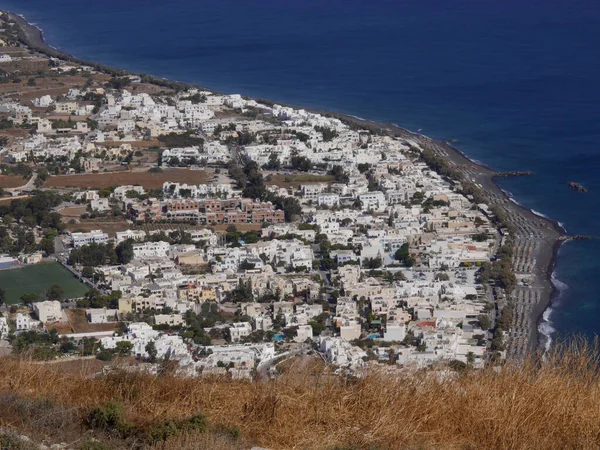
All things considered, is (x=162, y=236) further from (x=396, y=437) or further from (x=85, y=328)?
(x=396, y=437)

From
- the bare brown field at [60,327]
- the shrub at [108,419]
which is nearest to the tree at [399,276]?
the bare brown field at [60,327]

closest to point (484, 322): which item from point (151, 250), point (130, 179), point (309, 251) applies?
point (309, 251)

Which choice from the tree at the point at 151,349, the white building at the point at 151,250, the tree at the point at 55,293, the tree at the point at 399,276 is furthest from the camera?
Answer: the white building at the point at 151,250

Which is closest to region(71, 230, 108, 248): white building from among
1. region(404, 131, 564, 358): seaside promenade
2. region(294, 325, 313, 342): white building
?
region(294, 325, 313, 342): white building

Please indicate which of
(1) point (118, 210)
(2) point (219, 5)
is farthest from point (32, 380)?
(2) point (219, 5)

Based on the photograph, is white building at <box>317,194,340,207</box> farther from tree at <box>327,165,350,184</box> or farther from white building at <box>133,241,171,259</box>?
white building at <box>133,241,171,259</box>

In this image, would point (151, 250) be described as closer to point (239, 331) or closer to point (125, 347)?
point (239, 331)

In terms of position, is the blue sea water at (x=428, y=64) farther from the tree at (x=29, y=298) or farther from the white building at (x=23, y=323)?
the tree at (x=29, y=298)
